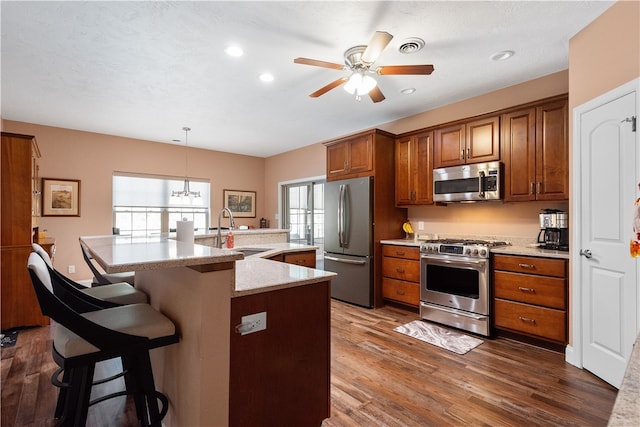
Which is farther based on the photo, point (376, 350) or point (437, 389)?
point (376, 350)

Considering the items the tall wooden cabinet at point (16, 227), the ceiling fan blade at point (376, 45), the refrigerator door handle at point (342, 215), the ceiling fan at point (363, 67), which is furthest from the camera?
the refrigerator door handle at point (342, 215)

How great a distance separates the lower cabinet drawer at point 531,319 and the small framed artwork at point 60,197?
594 centimetres

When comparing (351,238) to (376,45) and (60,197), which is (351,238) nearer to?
(376,45)

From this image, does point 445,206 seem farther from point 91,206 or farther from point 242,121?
point 91,206

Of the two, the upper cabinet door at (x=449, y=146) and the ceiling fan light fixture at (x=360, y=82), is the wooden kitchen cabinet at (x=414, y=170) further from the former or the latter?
the ceiling fan light fixture at (x=360, y=82)

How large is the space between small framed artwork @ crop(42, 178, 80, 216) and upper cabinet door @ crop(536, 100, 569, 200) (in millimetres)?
6210

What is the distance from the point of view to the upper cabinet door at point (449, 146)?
355 cm

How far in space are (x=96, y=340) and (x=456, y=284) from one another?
10.3 feet

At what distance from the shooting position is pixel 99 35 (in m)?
2.39

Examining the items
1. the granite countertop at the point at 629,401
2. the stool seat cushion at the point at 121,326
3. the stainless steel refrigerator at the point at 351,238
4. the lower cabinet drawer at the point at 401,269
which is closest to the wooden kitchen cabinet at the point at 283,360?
the stool seat cushion at the point at 121,326

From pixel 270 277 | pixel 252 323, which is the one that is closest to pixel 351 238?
pixel 270 277

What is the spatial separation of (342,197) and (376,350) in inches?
81.9

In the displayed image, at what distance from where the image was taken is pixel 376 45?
210 centimetres

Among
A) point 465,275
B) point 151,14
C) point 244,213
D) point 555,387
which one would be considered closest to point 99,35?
point 151,14
